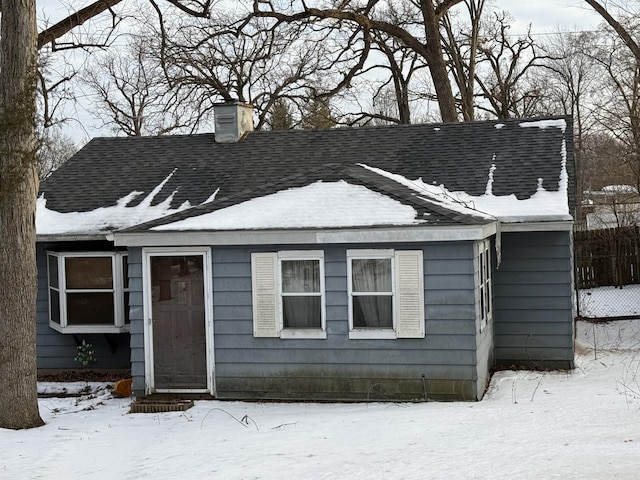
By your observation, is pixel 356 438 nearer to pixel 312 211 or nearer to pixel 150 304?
pixel 312 211

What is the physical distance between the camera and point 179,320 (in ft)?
38.3

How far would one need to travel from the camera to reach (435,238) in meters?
10.6

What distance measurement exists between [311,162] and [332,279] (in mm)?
4180

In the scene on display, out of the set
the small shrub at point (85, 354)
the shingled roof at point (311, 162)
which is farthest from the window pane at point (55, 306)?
the shingled roof at point (311, 162)

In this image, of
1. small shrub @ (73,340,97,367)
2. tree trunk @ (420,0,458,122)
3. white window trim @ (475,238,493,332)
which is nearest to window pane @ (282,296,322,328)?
white window trim @ (475,238,493,332)

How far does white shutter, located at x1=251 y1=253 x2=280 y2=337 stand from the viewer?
1126 centimetres

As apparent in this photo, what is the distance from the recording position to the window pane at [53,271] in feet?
44.9

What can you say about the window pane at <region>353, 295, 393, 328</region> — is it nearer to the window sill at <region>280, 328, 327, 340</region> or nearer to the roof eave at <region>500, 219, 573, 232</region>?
the window sill at <region>280, 328, 327, 340</region>

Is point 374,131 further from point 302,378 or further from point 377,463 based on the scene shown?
point 377,463

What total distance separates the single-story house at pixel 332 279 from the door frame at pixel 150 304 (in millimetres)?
20

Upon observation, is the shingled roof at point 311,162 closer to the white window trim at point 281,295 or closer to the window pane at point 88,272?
the window pane at point 88,272

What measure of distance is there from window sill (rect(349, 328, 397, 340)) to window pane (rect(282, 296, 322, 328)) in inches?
19.4

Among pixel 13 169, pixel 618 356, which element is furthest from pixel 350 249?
pixel 618 356

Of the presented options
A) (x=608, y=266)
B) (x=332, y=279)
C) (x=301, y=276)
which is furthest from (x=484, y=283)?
(x=608, y=266)
